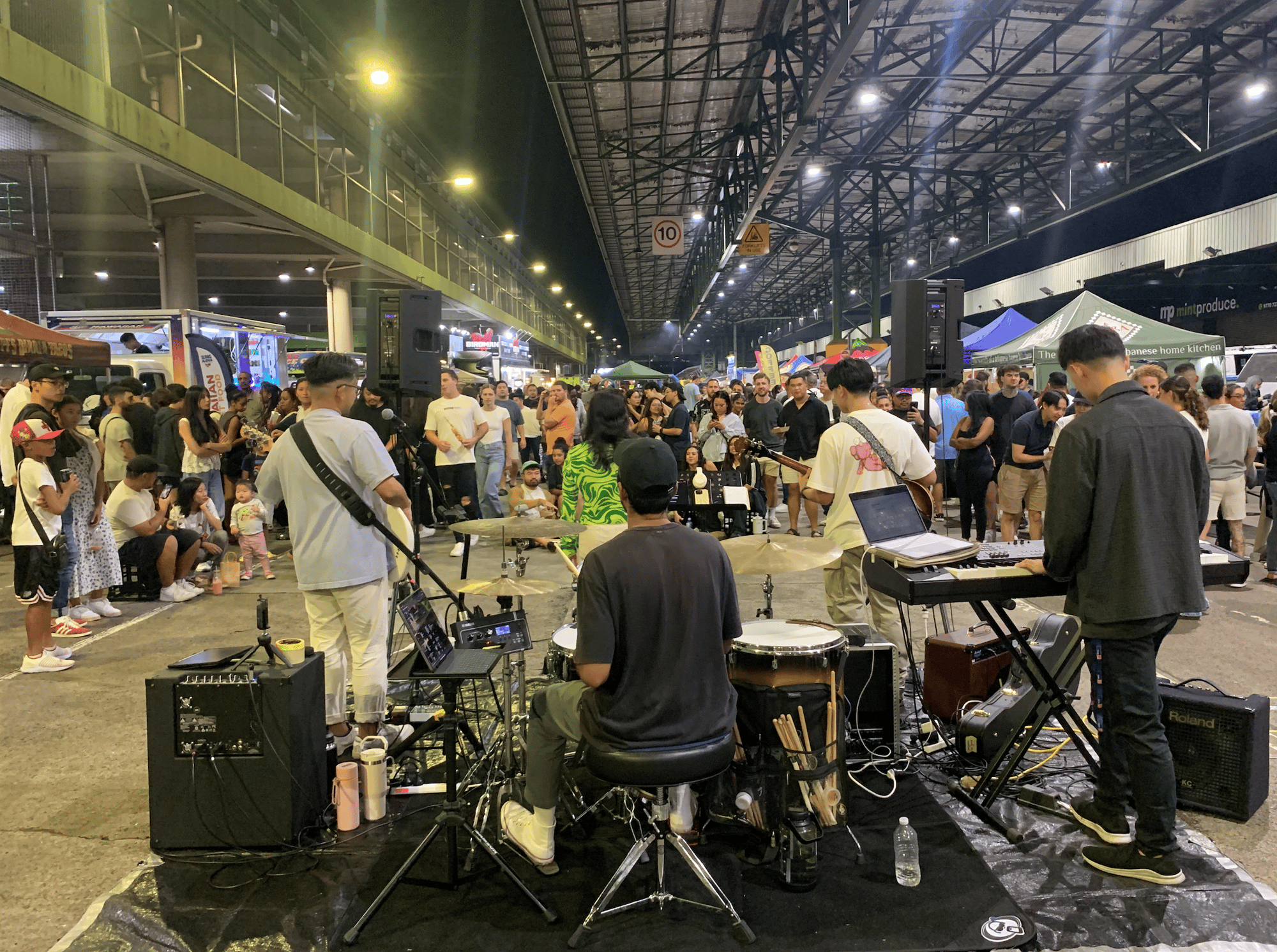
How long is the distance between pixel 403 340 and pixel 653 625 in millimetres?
3904

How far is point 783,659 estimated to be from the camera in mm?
Result: 3318

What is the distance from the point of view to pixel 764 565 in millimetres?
3748

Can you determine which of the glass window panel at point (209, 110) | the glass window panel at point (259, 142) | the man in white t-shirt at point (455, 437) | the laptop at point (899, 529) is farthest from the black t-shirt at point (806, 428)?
the glass window panel at point (259, 142)

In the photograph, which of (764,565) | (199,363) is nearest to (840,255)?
(199,363)

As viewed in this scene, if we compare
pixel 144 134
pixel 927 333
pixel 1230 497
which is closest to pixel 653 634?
pixel 927 333

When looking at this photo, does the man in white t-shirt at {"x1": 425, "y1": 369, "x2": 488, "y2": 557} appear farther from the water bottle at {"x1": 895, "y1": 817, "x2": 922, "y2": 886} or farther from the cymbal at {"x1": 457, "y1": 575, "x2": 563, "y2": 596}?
the water bottle at {"x1": 895, "y1": 817, "x2": 922, "y2": 886}

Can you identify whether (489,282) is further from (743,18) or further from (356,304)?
(743,18)

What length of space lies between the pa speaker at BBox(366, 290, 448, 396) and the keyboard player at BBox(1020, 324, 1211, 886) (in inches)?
165

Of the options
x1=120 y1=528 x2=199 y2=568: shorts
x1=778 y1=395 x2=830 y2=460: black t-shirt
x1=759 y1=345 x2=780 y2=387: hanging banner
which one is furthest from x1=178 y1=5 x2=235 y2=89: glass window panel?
x1=759 y1=345 x2=780 y2=387: hanging banner

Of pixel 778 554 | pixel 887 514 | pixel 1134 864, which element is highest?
pixel 887 514

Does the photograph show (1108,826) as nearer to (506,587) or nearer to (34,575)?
(506,587)

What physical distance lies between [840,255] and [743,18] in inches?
501

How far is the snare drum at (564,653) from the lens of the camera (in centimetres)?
350

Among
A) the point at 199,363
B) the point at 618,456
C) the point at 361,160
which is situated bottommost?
the point at 618,456
